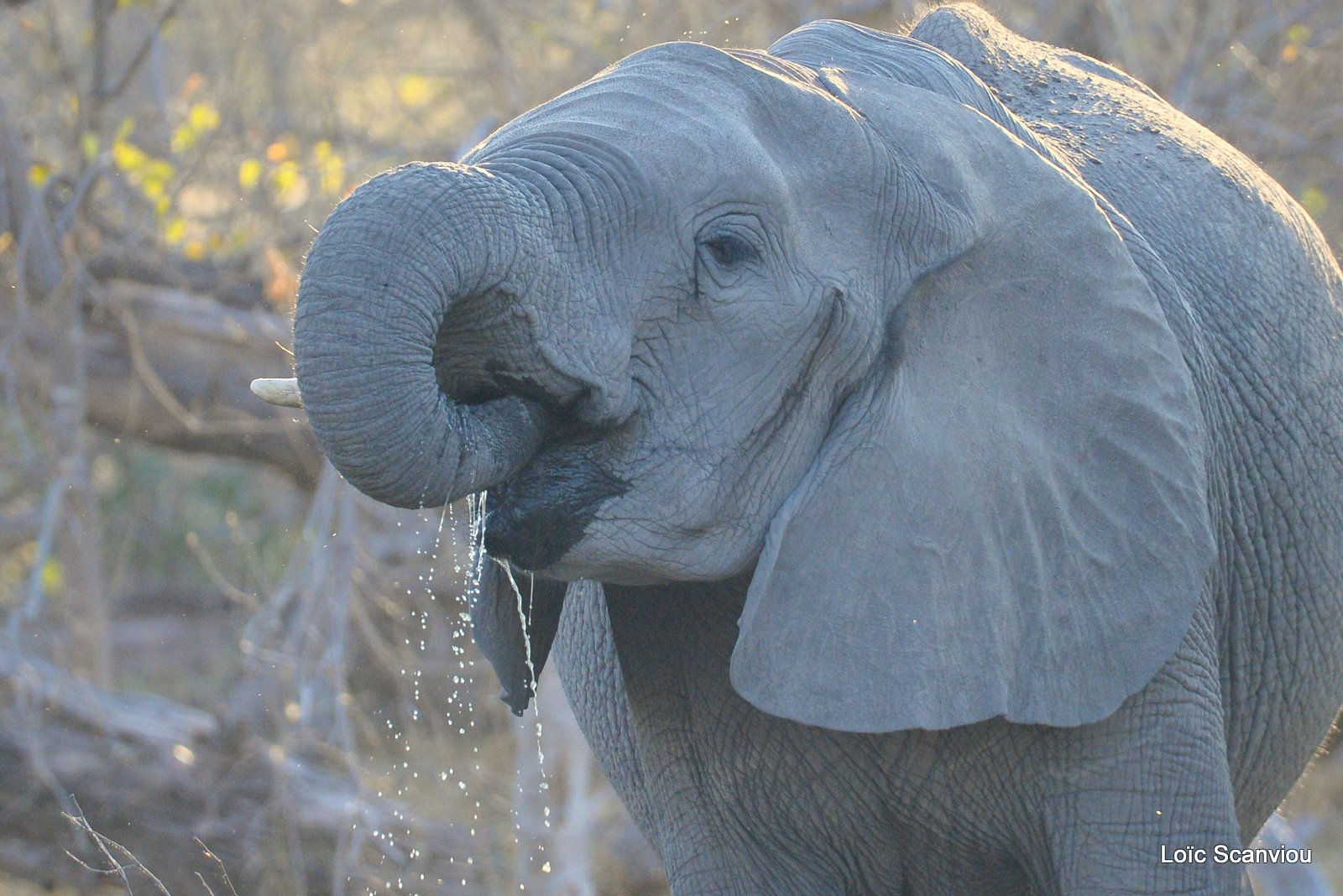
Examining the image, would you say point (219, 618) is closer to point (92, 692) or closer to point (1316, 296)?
point (92, 692)

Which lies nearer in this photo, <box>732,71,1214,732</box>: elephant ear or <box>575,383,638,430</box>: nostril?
<box>575,383,638,430</box>: nostril

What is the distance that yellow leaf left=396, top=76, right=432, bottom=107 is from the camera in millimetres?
6875

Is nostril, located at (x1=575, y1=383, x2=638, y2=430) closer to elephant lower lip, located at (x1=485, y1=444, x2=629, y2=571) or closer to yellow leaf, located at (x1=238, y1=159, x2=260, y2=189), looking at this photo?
elephant lower lip, located at (x1=485, y1=444, x2=629, y2=571)

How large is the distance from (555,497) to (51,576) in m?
3.95

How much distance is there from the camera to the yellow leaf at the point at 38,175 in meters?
5.21

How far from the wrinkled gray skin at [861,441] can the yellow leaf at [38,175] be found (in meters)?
3.36

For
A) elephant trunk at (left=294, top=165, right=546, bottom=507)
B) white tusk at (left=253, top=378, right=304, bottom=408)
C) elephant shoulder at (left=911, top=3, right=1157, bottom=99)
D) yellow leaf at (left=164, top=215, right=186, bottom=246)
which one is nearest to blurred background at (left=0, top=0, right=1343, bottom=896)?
yellow leaf at (left=164, top=215, right=186, bottom=246)

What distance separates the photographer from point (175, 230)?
543cm

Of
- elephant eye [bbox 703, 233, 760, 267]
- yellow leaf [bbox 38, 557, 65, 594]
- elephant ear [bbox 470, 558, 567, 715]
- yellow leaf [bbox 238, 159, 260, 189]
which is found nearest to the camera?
elephant eye [bbox 703, 233, 760, 267]

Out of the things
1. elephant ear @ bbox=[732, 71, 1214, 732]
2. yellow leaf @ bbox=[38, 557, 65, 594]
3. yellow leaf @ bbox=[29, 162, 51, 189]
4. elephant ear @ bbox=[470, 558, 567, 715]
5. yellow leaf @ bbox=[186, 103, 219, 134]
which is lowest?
yellow leaf @ bbox=[38, 557, 65, 594]

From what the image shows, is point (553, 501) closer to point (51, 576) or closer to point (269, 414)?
point (51, 576)

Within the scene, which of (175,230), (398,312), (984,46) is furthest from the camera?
(175,230)

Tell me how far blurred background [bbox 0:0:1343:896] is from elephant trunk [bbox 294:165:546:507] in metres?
2.65

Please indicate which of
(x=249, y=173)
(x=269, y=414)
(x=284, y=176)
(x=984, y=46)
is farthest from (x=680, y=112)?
(x=269, y=414)
